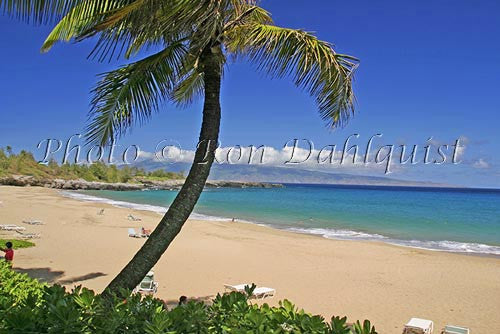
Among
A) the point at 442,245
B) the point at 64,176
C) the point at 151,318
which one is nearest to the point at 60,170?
the point at 64,176

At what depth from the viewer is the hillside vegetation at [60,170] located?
81500mm

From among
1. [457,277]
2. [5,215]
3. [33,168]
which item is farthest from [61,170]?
[457,277]

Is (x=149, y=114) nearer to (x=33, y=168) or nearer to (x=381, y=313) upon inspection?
(x=381, y=313)

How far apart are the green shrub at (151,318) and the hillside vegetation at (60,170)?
67.9 metres

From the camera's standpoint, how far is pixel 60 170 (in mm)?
95000

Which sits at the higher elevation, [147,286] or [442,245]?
[442,245]

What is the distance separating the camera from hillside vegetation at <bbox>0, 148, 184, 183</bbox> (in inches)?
3209

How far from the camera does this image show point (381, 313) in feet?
28.9

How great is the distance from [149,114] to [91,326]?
2.78m

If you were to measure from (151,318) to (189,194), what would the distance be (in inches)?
62.7

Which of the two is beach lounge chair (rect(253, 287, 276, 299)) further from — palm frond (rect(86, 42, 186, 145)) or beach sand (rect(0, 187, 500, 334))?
palm frond (rect(86, 42, 186, 145))

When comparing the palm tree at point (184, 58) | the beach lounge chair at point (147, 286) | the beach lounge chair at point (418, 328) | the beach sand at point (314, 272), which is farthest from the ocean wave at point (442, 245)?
the palm tree at point (184, 58)

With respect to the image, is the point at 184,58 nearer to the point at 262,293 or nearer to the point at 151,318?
the point at 151,318

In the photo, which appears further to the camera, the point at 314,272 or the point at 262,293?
the point at 314,272
